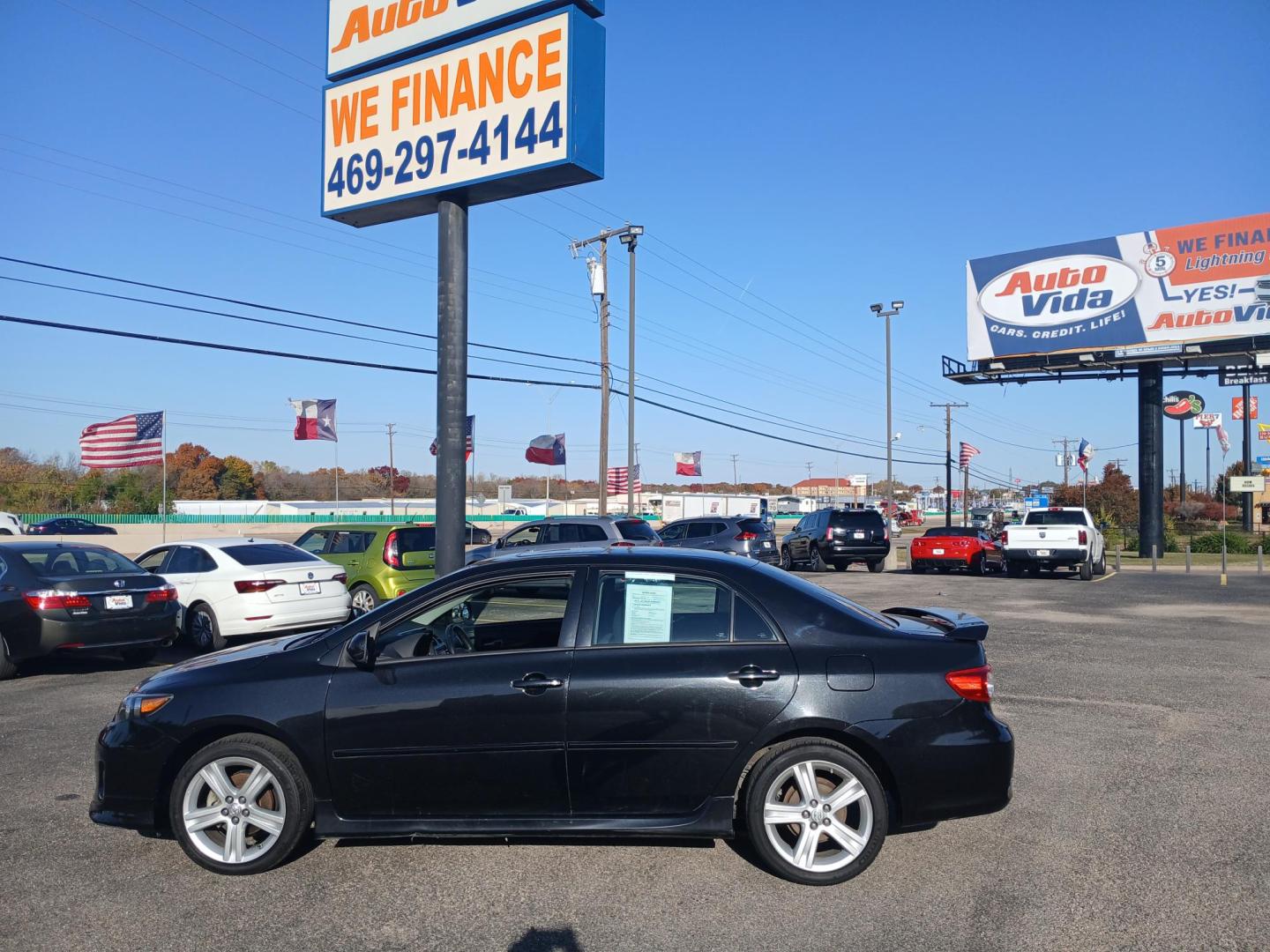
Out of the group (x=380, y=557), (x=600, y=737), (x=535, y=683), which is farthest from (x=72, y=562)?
(x=600, y=737)

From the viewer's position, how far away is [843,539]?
28.5 metres

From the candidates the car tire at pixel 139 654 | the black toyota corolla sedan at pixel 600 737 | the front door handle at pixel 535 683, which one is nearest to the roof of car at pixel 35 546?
the car tire at pixel 139 654

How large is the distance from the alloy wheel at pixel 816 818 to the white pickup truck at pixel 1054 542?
72.9ft

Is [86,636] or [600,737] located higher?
[600,737]

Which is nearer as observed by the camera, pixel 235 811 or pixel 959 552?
pixel 235 811

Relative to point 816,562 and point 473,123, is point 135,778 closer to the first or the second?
point 473,123

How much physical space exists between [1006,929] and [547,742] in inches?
85.3

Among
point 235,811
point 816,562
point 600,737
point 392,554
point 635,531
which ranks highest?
point 635,531

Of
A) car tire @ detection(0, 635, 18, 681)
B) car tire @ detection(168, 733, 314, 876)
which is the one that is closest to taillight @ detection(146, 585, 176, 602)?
car tire @ detection(0, 635, 18, 681)

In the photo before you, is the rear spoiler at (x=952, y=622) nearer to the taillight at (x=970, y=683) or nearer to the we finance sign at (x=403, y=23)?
the taillight at (x=970, y=683)

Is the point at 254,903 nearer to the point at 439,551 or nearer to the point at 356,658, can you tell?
the point at 356,658

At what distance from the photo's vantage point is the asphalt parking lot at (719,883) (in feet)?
13.8

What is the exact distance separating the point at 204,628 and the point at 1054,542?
792 inches

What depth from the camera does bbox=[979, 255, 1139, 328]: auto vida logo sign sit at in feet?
129
